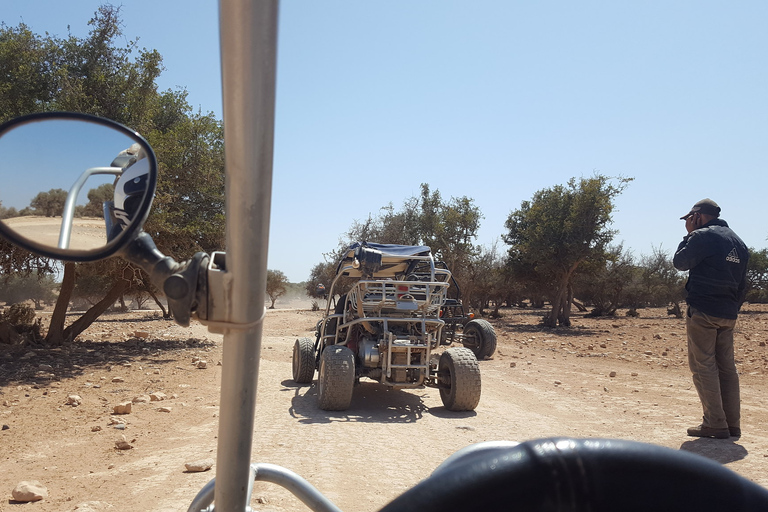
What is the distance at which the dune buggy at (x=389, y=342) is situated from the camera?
6.91 m

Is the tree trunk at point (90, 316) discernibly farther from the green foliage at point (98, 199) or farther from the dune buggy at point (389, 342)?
the green foliage at point (98, 199)

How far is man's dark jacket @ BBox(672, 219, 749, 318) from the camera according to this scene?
5914mm

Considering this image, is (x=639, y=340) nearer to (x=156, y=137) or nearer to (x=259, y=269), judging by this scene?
(x=156, y=137)

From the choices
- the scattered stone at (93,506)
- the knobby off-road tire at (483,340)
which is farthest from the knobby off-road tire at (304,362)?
the knobby off-road tire at (483,340)

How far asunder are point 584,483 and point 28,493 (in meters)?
4.78

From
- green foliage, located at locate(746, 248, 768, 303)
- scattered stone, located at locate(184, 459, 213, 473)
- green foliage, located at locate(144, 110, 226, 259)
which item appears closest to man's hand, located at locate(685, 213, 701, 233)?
scattered stone, located at locate(184, 459, 213, 473)

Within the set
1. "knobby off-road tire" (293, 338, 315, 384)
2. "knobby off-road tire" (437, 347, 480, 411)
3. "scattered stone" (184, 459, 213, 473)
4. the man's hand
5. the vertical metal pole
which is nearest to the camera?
the vertical metal pole

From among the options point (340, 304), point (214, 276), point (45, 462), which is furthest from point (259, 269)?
point (340, 304)

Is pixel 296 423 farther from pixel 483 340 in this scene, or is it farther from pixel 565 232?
pixel 565 232

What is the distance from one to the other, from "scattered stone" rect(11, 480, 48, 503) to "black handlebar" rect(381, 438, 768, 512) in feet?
15.2

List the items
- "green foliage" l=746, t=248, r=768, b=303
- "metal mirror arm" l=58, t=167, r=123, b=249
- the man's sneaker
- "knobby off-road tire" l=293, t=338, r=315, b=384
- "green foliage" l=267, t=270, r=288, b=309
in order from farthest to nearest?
"green foliage" l=267, t=270, r=288, b=309
"green foliage" l=746, t=248, r=768, b=303
"knobby off-road tire" l=293, t=338, r=315, b=384
the man's sneaker
"metal mirror arm" l=58, t=167, r=123, b=249

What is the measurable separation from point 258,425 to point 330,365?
110cm

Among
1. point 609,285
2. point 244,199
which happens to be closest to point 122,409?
point 244,199

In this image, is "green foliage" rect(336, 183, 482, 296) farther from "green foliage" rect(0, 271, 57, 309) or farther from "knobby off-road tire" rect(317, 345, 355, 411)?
"green foliage" rect(0, 271, 57, 309)
